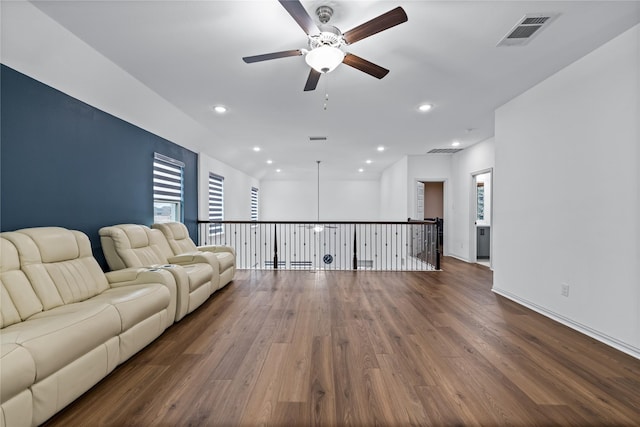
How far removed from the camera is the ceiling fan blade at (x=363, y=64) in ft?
6.99

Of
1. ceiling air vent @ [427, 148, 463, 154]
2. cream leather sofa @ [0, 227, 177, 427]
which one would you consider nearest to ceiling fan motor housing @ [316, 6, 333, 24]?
cream leather sofa @ [0, 227, 177, 427]

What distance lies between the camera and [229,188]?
7.27m

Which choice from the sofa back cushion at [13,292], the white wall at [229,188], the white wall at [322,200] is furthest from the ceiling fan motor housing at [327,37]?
the white wall at [322,200]

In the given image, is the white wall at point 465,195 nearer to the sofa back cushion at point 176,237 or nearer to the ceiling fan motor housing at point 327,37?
the ceiling fan motor housing at point 327,37

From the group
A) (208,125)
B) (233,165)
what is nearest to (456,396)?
(208,125)

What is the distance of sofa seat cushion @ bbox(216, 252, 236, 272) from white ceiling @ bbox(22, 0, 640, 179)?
2.25m

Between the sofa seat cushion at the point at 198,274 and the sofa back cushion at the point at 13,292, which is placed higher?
the sofa back cushion at the point at 13,292

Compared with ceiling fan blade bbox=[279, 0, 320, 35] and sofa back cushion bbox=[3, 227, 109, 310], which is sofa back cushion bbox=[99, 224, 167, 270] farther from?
ceiling fan blade bbox=[279, 0, 320, 35]

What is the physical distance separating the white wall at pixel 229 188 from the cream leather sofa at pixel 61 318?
10.2 ft

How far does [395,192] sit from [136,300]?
23.9ft

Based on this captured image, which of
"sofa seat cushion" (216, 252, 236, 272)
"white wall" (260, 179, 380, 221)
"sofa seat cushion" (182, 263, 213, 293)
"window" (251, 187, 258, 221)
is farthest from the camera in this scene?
"white wall" (260, 179, 380, 221)

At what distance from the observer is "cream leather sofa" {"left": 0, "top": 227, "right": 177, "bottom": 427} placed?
4.56ft

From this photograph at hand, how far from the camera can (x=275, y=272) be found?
5320 mm

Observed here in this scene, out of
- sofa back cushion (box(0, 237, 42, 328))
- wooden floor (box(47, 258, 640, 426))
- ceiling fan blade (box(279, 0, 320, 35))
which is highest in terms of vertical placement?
ceiling fan blade (box(279, 0, 320, 35))
